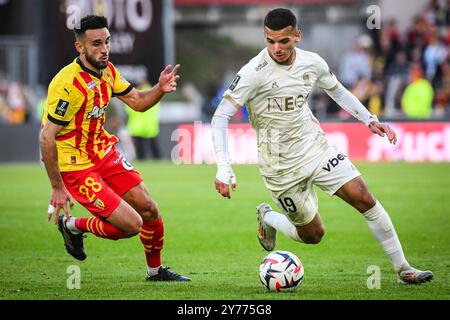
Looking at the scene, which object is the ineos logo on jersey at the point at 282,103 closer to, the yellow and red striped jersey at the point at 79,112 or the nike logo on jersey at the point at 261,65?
the nike logo on jersey at the point at 261,65

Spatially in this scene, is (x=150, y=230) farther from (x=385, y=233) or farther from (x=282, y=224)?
(x=385, y=233)

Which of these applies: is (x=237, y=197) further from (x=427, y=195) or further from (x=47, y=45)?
(x=47, y=45)

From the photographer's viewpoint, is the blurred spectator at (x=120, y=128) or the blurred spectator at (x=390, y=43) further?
the blurred spectator at (x=390, y=43)

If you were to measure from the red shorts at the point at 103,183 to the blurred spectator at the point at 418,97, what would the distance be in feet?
57.2

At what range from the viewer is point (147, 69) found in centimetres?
2466

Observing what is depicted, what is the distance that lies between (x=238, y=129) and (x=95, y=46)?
1582cm

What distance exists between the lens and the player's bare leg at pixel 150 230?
888 centimetres

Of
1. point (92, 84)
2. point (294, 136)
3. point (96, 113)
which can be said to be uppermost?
point (92, 84)

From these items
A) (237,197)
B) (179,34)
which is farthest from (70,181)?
(179,34)

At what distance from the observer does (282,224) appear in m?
9.34

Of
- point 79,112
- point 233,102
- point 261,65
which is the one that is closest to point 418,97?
point 261,65

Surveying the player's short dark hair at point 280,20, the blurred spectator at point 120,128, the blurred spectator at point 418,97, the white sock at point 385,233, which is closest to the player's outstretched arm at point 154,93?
the player's short dark hair at point 280,20

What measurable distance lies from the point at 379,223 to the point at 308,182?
0.75 m
